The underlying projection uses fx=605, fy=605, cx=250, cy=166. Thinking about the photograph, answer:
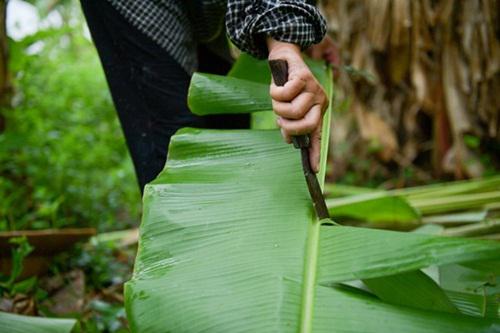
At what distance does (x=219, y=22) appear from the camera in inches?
48.4

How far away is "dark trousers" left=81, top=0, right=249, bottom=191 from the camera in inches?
45.4

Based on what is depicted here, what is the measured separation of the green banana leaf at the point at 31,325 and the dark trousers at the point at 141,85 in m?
0.36

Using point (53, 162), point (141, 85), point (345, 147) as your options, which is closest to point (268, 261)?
point (141, 85)

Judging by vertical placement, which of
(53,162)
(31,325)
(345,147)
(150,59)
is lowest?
(345,147)

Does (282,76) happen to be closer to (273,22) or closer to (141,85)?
(273,22)

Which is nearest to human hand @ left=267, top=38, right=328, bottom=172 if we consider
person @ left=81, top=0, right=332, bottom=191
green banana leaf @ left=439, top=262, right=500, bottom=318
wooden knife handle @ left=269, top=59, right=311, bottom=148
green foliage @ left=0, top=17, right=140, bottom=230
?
wooden knife handle @ left=269, top=59, right=311, bottom=148

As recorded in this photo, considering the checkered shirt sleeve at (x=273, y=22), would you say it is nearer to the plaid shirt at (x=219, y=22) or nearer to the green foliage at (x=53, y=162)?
the plaid shirt at (x=219, y=22)

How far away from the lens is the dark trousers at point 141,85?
1.15 metres

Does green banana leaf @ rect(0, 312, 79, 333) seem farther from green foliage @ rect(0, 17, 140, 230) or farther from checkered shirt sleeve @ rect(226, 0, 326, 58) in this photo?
green foliage @ rect(0, 17, 140, 230)

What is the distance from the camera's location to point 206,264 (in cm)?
75

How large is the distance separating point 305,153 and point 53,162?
62.6 inches

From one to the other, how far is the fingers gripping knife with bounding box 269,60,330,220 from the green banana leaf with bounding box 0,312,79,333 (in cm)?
43

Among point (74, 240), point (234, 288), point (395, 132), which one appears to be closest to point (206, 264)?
point (234, 288)

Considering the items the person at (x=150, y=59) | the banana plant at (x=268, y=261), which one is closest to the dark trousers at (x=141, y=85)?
the person at (x=150, y=59)
